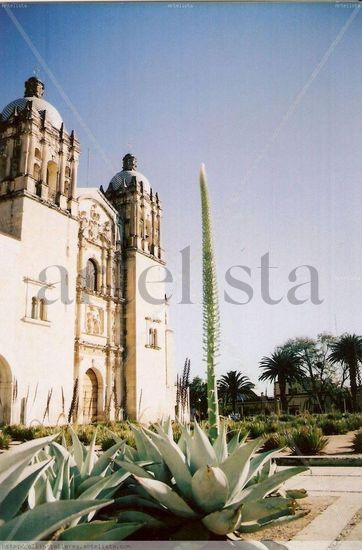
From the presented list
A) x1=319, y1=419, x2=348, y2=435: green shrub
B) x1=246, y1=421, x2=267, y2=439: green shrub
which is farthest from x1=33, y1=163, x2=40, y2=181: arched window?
x1=319, y1=419, x2=348, y2=435: green shrub

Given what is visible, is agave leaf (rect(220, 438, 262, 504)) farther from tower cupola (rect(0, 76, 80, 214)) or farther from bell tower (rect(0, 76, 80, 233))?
tower cupola (rect(0, 76, 80, 214))

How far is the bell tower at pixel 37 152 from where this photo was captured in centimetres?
1656

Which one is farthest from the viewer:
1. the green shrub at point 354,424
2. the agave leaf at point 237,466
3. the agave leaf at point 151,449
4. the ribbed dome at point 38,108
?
the ribbed dome at point 38,108

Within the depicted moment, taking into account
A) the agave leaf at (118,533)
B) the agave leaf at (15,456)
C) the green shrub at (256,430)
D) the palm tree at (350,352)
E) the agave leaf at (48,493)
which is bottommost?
the green shrub at (256,430)

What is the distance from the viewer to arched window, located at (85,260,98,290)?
19969mm

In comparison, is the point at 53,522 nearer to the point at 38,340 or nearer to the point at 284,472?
the point at 284,472

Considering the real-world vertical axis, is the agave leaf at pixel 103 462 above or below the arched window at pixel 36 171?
below

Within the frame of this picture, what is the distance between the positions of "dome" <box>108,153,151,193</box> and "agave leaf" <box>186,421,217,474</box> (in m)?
21.1

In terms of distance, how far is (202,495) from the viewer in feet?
6.65

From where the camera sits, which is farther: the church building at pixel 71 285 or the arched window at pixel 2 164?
the arched window at pixel 2 164

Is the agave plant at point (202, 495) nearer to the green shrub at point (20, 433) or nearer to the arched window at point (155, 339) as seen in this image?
the green shrub at point (20, 433)

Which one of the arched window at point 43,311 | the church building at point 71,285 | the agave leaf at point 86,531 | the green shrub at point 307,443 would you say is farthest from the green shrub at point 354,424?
the agave leaf at point 86,531

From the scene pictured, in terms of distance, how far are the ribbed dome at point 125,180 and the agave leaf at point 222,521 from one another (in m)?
21.5

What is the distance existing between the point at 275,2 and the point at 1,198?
1514cm
